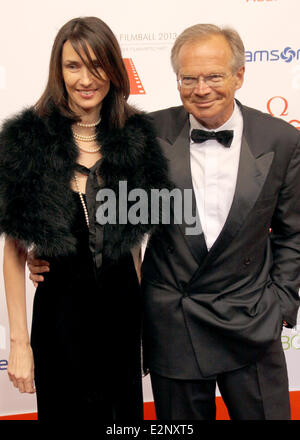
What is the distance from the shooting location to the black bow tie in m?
1.64

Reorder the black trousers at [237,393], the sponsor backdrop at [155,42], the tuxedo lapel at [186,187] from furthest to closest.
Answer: the sponsor backdrop at [155,42] < the black trousers at [237,393] < the tuxedo lapel at [186,187]

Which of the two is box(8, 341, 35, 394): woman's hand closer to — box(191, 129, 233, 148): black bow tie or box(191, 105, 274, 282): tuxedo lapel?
box(191, 105, 274, 282): tuxedo lapel

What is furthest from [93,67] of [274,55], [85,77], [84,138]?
[274,55]

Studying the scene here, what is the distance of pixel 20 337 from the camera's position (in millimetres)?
1617

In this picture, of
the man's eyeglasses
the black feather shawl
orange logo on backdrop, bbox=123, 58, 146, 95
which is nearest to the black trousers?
the black feather shawl

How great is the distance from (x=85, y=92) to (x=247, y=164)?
564mm

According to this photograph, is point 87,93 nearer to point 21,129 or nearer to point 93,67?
point 93,67

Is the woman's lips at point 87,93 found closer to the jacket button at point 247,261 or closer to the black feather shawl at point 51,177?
the black feather shawl at point 51,177

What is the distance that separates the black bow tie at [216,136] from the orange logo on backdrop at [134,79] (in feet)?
3.66

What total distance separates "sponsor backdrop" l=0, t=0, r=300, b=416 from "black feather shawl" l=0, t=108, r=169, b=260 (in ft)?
3.38

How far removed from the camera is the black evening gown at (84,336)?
5.24ft

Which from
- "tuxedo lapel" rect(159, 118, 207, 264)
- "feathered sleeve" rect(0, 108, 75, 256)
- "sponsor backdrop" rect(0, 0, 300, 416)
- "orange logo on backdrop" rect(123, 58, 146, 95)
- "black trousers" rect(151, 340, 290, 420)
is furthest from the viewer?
"orange logo on backdrop" rect(123, 58, 146, 95)

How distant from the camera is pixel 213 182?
1.65 m

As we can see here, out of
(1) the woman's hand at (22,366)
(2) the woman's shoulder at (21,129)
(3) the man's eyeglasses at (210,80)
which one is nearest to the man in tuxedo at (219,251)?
(3) the man's eyeglasses at (210,80)
